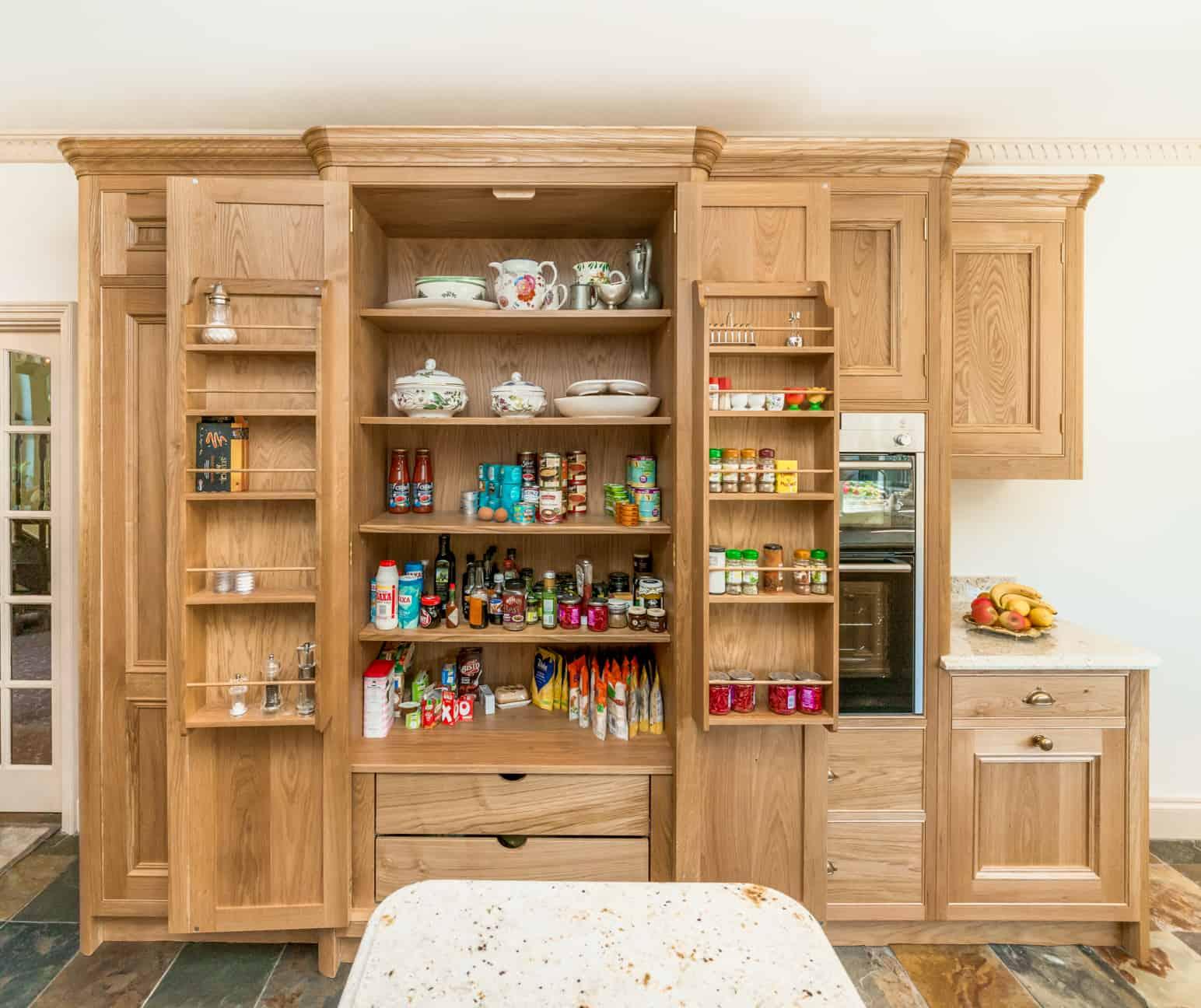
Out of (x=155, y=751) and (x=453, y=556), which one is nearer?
(x=155, y=751)

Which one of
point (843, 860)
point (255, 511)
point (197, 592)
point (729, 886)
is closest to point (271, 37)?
point (255, 511)

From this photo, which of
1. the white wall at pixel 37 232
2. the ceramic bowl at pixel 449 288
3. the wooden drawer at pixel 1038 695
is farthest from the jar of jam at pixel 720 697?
the white wall at pixel 37 232

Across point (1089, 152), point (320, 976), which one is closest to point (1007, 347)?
point (1089, 152)

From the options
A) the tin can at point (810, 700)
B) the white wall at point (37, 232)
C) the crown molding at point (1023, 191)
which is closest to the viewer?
the tin can at point (810, 700)

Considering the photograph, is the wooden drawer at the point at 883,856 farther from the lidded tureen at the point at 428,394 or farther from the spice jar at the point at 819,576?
the lidded tureen at the point at 428,394

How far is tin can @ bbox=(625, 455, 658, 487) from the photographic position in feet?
6.85

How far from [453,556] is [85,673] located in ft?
3.61

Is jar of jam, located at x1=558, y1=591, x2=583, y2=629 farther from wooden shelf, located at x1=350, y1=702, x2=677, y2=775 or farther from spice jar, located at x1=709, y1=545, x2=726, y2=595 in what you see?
spice jar, located at x1=709, y1=545, x2=726, y2=595

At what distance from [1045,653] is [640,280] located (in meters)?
1.65

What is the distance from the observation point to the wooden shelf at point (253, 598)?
1.80m

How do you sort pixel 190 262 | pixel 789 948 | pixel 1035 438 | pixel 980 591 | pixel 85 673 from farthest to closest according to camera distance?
pixel 980 591
pixel 1035 438
pixel 85 673
pixel 190 262
pixel 789 948

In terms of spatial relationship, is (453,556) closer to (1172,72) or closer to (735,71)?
(735,71)

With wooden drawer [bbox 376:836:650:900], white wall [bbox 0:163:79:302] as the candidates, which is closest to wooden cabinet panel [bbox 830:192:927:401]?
wooden drawer [bbox 376:836:650:900]

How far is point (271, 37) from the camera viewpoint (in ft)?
6.19
